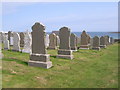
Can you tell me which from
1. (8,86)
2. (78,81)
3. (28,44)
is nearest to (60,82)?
(78,81)

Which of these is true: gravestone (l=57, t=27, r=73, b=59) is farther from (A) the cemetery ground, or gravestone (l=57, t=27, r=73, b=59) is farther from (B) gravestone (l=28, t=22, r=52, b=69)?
(A) the cemetery ground

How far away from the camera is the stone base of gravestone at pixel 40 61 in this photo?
10.5 meters

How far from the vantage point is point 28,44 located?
50.3 feet

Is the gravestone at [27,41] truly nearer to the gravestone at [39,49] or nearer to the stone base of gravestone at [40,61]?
the gravestone at [39,49]

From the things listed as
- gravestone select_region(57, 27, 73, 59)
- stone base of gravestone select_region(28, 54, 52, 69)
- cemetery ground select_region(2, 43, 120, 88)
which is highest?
gravestone select_region(57, 27, 73, 59)

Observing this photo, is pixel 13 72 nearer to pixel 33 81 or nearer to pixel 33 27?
pixel 33 81

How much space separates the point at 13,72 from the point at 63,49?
21.4 ft

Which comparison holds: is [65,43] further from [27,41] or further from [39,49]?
[39,49]

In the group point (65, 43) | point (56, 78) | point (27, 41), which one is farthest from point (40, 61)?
point (27, 41)

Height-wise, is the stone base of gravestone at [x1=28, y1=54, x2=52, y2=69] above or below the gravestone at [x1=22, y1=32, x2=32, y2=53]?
below

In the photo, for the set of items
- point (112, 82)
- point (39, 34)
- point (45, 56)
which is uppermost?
point (39, 34)

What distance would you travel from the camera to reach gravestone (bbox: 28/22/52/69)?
35.2 ft

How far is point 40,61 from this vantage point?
10.9m

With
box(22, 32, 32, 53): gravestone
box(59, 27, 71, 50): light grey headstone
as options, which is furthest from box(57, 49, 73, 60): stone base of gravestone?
box(22, 32, 32, 53): gravestone
